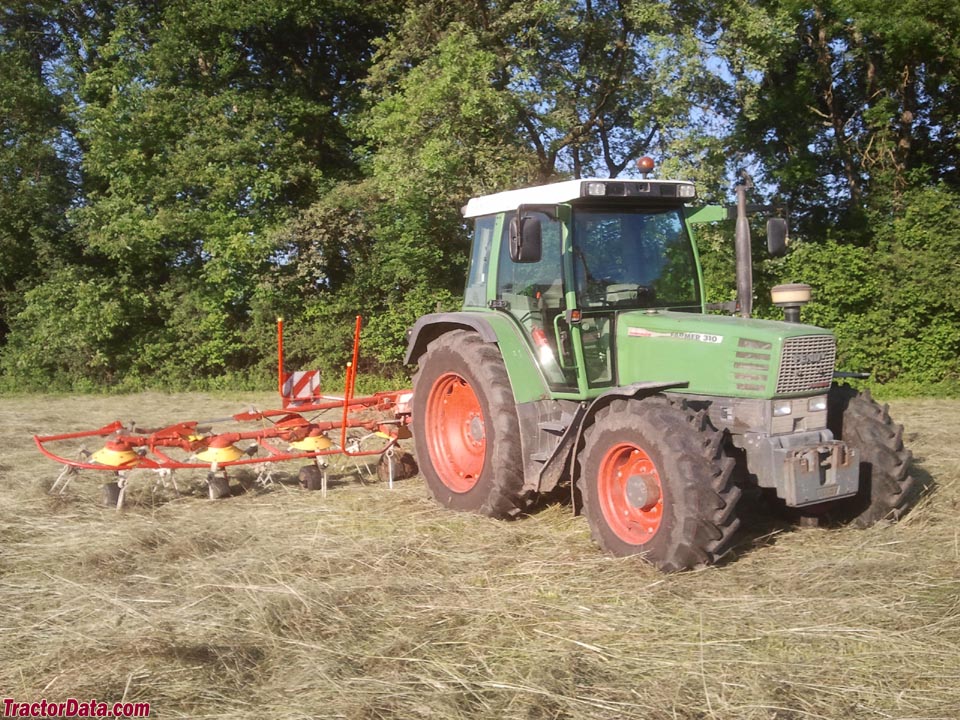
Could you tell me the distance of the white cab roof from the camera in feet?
17.6

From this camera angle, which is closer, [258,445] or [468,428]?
[468,428]

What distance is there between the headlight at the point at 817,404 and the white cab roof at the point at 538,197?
1.57 m

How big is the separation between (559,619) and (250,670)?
132cm

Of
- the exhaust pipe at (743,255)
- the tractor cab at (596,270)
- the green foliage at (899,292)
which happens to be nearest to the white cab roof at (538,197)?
the tractor cab at (596,270)

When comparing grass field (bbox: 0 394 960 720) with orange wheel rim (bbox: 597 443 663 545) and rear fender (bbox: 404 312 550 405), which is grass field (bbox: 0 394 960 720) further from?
rear fender (bbox: 404 312 550 405)

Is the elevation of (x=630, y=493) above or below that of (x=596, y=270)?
below

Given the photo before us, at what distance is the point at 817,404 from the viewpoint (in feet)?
16.7

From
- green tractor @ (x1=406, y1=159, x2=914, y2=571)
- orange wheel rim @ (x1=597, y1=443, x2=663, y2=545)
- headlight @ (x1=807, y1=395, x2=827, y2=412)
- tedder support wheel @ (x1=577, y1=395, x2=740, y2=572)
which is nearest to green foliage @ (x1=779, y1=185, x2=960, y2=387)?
green tractor @ (x1=406, y1=159, x2=914, y2=571)

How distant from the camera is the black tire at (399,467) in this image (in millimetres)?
7223

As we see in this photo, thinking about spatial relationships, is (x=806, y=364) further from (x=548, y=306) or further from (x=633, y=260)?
(x=548, y=306)

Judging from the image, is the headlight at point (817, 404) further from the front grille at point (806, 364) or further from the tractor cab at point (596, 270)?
the tractor cab at point (596, 270)

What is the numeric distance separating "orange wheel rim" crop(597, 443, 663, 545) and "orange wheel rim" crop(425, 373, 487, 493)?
4.72ft

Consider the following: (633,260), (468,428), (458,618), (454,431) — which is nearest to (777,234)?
(633,260)

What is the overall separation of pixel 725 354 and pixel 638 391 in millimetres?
548
